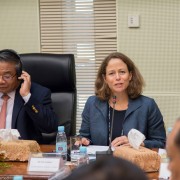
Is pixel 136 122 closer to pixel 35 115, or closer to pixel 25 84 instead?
pixel 35 115

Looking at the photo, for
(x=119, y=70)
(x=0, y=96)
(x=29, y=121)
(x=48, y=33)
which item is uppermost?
(x=48, y=33)

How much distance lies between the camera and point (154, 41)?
382 centimetres

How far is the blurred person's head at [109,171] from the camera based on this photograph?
40 centimetres

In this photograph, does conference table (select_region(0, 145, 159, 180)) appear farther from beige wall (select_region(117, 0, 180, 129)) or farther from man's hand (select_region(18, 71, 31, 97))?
beige wall (select_region(117, 0, 180, 129))

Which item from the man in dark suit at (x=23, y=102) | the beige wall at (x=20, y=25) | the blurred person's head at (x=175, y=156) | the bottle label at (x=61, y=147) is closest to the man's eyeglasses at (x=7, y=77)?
the man in dark suit at (x=23, y=102)

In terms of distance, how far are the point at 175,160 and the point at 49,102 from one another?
2317 millimetres

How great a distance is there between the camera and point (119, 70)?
2.56 m

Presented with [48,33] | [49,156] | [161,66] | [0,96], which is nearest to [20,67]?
[0,96]

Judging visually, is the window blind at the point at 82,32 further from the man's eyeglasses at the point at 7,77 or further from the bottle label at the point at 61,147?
the bottle label at the point at 61,147

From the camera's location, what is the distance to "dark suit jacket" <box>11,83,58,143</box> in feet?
8.39

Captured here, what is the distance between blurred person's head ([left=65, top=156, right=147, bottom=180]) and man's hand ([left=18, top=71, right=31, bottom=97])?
7.27ft

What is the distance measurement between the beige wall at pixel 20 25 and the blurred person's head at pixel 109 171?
368 centimetres

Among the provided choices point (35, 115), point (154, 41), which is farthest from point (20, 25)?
point (35, 115)

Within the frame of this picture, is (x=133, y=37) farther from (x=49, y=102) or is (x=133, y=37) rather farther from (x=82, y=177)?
(x=82, y=177)
